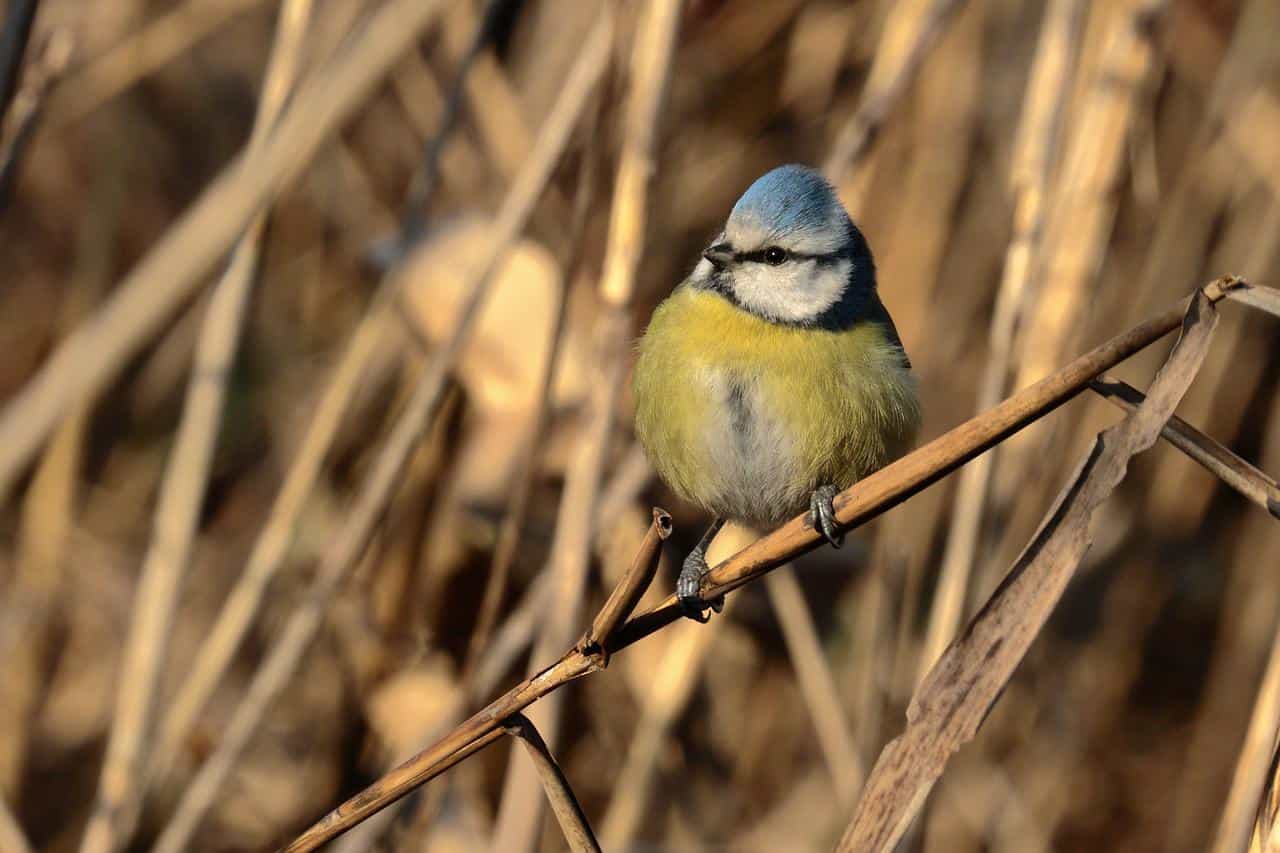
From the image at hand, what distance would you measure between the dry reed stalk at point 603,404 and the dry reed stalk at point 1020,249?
1.24ft

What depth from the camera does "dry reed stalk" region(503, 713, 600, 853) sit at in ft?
2.74

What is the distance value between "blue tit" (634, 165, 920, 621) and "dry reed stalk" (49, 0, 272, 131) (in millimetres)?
1101

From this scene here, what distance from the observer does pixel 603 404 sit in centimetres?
138

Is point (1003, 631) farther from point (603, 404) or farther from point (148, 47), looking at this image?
point (148, 47)

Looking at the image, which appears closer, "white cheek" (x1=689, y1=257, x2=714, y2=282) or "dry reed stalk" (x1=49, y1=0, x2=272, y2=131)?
"white cheek" (x1=689, y1=257, x2=714, y2=282)

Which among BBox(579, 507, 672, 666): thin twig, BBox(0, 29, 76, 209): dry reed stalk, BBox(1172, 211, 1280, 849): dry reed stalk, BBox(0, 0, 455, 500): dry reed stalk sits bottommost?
BBox(1172, 211, 1280, 849): dry reed stalk

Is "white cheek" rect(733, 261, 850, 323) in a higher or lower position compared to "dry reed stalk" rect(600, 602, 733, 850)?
higher

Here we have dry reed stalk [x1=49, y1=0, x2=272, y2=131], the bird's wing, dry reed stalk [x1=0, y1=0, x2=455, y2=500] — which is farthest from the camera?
dry reed stalk [x1=49, y1=0, x2=272, y2=131]

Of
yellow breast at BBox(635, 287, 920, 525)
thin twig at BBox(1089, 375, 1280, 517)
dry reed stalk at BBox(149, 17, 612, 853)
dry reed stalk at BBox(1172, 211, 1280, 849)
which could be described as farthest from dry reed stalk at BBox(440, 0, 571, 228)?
thin twig at BBox(1089, 375, 1280, 517)

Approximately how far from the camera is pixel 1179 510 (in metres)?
2.28

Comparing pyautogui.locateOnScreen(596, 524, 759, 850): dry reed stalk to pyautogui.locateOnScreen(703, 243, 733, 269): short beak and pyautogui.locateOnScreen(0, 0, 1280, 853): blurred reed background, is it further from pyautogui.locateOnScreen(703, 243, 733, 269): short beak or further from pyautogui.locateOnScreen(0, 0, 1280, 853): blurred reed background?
pyautogui.locateOnScreen(703, 243, 733, 269): short beak

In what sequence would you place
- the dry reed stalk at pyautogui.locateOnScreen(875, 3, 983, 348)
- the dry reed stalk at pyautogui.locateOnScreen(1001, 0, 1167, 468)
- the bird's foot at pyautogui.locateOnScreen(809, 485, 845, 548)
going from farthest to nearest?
the dry reed stalk at pyautogui.locateOnScreen(875, 3, 983, 348), the dry reed stalk at pyautogui.locateOnScreen(1001, 0, 1167, 468), the bird's foot at pyautogui.locateOnScreen(809, 485, 845, 548)

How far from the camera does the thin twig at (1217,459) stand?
77cm

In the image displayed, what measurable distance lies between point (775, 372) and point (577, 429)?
299 mm
